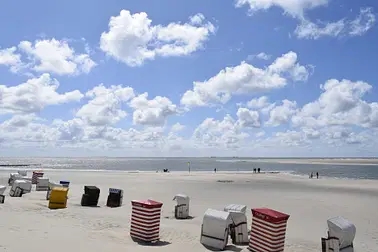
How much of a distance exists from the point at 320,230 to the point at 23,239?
12523 mm

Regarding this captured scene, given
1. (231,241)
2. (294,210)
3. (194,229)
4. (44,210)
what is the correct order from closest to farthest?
1. (231,241)
2. (194,229)
3. (44,210)
4. (294,210)

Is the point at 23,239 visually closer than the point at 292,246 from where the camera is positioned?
Yes

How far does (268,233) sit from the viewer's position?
1065 cm

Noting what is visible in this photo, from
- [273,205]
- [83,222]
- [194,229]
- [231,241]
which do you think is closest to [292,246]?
[231,241]

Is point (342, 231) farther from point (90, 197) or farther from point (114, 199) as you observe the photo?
point (90, 197)

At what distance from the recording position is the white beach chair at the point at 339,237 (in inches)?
421

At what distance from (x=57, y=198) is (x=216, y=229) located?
10705 mm

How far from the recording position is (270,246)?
10.6m

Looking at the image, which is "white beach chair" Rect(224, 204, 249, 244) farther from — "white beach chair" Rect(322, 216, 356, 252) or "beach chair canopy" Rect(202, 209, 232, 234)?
"white beach chair" Rect(322, 216, 356, 252)

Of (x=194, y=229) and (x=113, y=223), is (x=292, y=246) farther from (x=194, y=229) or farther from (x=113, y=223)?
(x=113, y=223)

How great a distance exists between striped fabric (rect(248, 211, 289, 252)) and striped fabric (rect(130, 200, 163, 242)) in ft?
11.7

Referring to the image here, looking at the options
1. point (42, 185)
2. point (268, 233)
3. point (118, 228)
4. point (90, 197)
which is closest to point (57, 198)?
point (90, 197)

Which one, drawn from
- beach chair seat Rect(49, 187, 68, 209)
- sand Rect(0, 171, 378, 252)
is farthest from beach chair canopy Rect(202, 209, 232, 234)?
beach chair seat Rect(49, 187, 68, 209)

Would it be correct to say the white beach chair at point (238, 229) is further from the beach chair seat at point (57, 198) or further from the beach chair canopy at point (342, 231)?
the beach chair seat at point (57, 198)
